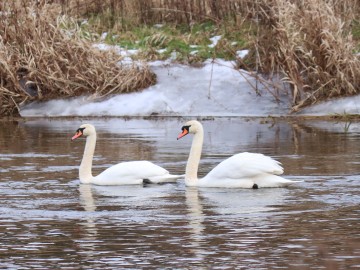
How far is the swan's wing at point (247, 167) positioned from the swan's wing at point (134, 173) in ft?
2.30

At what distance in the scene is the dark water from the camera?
8.56 meters

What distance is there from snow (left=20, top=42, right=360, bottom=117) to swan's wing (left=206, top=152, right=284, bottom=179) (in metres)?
8.25

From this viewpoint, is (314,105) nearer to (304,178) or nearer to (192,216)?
(304,178)

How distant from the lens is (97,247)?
8992 millimetres

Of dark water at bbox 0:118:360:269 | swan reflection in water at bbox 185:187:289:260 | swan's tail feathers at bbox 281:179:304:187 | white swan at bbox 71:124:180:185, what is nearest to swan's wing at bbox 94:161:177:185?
white swan at bbox 71:124:180:185

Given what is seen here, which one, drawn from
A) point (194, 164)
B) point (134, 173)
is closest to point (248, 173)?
point (194, 164)

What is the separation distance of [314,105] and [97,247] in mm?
12097

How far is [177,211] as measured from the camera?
1078cm

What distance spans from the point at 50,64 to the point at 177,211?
1133 centimetres

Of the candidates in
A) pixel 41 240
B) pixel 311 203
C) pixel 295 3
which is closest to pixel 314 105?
pixel 295 3

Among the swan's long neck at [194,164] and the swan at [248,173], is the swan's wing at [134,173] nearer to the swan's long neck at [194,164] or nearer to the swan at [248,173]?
the swan's long neck at [194,164]

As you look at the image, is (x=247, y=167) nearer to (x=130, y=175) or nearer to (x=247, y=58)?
(x=130, y=175)

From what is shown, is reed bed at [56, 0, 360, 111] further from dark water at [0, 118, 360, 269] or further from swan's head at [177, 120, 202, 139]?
swan's head at [177, 120, 202, 139]

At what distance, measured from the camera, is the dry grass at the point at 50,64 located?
70.7ft
